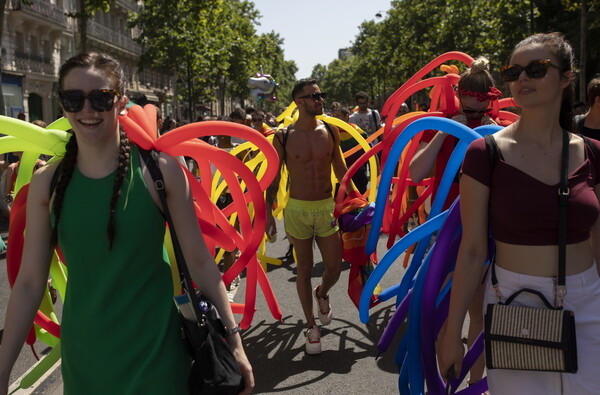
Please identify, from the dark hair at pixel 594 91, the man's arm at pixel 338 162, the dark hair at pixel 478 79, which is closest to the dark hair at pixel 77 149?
the dark hair at pixel 478 79

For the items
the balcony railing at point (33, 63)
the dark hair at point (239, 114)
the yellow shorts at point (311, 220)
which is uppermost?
the balcony railing at point (33, 63)

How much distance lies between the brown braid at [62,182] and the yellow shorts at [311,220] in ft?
10.6

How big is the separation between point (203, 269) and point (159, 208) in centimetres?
28

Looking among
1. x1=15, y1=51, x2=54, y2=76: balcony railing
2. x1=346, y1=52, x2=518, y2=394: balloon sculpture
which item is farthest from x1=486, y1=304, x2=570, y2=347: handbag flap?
x1=15, y1=51, x2=54, y2=76: balcony railing

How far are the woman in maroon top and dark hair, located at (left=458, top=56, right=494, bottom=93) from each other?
1186 mm

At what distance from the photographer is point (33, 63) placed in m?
33.9

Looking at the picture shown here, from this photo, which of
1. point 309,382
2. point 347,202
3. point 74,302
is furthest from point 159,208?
point 347,202

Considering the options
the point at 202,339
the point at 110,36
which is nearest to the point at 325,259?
the point at 202,339

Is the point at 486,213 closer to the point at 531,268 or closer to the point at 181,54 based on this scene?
the point at 531,268

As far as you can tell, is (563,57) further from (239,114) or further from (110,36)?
(110,36)

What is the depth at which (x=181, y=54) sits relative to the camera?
33.0 m

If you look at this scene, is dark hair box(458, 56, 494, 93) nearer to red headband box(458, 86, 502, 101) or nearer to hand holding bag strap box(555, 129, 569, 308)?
red headband box(458, 86, 502, 101)

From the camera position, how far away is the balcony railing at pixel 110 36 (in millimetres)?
43812

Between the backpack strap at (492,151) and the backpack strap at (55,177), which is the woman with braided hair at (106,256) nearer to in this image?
the backpack strap at (55,177)
